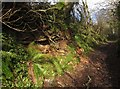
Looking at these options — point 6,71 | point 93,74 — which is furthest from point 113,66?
point 6,71

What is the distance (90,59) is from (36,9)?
12.5ft

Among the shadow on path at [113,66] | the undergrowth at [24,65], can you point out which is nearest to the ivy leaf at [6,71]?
the undergrowth at [24,65]

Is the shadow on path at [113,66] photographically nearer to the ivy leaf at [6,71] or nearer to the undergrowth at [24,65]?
the undergrowth at [24,65]

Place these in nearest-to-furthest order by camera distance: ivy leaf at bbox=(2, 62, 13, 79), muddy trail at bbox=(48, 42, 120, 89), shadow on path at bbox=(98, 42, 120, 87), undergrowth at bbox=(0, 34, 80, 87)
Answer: ivy leaf at bbox=(2, 62, 13, 79) → undergrowth at bbox=(0, 34, 80, 87) → muddy trail at bbox=(48, 42, 120, 89) → shadow on path at bbox=(98, 42, 120, 87)

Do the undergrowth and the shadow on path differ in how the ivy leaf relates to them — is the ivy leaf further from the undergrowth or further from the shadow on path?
the shadow on path

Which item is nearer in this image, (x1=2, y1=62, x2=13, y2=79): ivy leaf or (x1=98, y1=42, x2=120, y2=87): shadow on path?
(x1=2, y1=62, x2=13, y2=79): ivy leaf

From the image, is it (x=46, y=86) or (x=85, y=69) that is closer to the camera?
(x=46, y=86)

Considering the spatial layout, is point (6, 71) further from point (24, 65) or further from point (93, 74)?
point (93, 74)

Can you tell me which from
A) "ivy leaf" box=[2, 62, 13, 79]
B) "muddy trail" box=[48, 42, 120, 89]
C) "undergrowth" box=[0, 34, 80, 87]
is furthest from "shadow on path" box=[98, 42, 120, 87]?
A: "ivy leaf" box=[2, 62, 13, 79]

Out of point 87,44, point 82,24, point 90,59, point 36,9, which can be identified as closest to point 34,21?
point 36,9

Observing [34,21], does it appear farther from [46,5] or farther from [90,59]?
[90,59]

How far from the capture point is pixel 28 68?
851 centimetres

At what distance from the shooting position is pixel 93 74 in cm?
1021

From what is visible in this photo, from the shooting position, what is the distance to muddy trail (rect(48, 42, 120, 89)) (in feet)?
29.4
